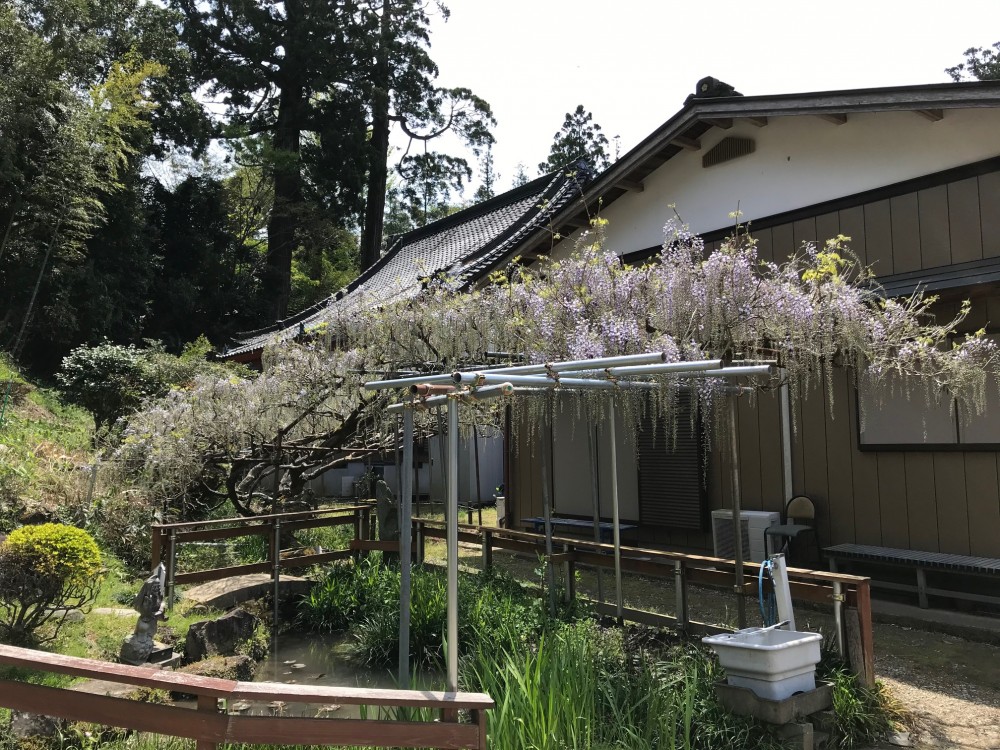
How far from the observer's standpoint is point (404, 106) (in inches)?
1005

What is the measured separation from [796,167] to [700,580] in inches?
180

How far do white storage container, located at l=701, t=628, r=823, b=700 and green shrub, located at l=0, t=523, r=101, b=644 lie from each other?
423 centimetres

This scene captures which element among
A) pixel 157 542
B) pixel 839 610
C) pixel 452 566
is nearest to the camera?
pixel 452 566

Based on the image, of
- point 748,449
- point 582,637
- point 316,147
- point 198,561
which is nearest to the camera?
point 582,637

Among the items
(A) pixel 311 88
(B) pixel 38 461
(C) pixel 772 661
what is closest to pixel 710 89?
(C) pixel 772 661

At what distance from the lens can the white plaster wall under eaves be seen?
237 inches

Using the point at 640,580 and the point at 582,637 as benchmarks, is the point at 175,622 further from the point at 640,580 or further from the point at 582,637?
the point at 640,580

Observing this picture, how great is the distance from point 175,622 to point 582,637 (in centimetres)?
362

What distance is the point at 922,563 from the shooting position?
551cm

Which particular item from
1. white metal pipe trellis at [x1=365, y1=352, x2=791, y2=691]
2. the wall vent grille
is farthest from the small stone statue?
the wall vent grille

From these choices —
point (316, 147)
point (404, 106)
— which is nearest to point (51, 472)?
point (316, 147)

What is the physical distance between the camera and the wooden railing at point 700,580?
3746 millimetres

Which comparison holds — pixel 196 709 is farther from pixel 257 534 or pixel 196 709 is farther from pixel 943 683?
pixel 257 534

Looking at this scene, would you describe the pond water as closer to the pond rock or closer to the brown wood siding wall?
the pond rock
